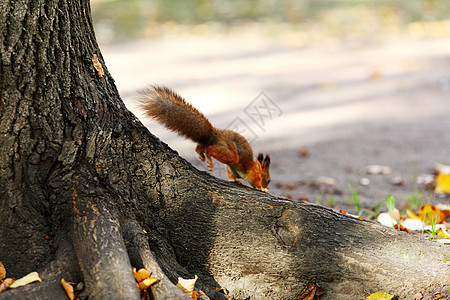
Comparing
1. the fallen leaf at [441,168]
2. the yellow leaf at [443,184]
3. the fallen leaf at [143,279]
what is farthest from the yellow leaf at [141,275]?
the fallen leaf at [441,168]

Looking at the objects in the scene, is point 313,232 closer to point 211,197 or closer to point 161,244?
point 211,197

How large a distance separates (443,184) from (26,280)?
3.30 metres

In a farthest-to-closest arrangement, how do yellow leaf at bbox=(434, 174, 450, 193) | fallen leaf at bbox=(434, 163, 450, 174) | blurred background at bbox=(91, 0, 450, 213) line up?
blurred background at bbox=(91, 0, 450, 213), fallen leaf at bbox=(434, 163, 450, 174), yellow leaf at bbox=(434, 174, 450, 193)

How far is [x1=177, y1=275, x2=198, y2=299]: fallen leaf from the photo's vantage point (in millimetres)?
2061

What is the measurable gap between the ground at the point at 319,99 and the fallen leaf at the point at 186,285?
0.92 meters

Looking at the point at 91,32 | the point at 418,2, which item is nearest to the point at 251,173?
the point at 91,32

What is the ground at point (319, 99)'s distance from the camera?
4.52 metres

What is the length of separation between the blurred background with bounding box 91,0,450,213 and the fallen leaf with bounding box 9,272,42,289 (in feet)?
3.15

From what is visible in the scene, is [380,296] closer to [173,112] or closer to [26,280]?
[173,112]

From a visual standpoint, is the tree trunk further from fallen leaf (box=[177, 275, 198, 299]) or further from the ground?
the ground

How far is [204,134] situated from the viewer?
9.18 ft

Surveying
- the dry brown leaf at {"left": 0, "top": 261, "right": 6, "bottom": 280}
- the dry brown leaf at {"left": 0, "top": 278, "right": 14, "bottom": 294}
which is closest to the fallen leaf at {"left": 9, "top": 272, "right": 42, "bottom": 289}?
the dry brown leaf at {"left": 0, "top": 278, "right": 14, "bottom": 294}

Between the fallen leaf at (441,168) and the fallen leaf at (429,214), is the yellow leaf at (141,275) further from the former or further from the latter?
the fallen leaf at (441,168)

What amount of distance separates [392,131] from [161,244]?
4082mm
